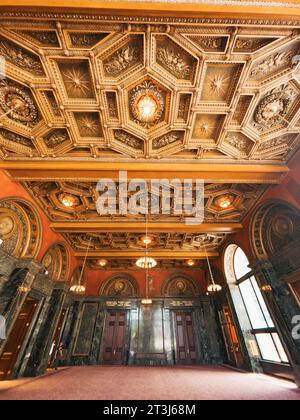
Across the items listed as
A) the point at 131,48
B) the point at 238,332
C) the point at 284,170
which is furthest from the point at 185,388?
the point at 131,48

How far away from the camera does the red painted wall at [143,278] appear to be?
40.6ft

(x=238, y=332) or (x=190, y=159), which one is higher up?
(x=190, y=159)

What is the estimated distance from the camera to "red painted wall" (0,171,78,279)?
5.78 meters

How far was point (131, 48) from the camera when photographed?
3.57m

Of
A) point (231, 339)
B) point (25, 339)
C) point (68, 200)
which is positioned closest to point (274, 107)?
point (68, 200)

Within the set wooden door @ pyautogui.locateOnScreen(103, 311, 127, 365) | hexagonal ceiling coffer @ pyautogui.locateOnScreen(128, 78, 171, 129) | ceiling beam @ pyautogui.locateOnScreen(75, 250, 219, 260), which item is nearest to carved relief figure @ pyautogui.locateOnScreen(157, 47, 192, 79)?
hexagonal ceiling coffer @ pyautogui.locateOnScreen(128, 78, 171, 129)

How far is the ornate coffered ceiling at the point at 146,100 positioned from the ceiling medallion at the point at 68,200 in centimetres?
6

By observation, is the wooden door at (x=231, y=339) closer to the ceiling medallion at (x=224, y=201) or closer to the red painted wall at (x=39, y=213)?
the ceiling medallion at (x=224, y=201)

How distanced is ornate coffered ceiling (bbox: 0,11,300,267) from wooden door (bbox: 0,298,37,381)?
4.40 metres

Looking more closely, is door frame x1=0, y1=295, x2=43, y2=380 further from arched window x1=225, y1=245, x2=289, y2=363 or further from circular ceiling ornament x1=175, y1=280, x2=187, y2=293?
arched window x1=225, y1=245, x2=289, y2=363

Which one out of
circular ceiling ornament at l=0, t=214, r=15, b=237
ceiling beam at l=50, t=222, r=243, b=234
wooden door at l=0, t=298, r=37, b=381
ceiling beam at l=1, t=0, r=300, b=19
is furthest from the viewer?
ceiling beam at l=50, t=222, r=243, b=234

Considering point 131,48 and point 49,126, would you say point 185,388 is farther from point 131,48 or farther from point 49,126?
point 131,48
